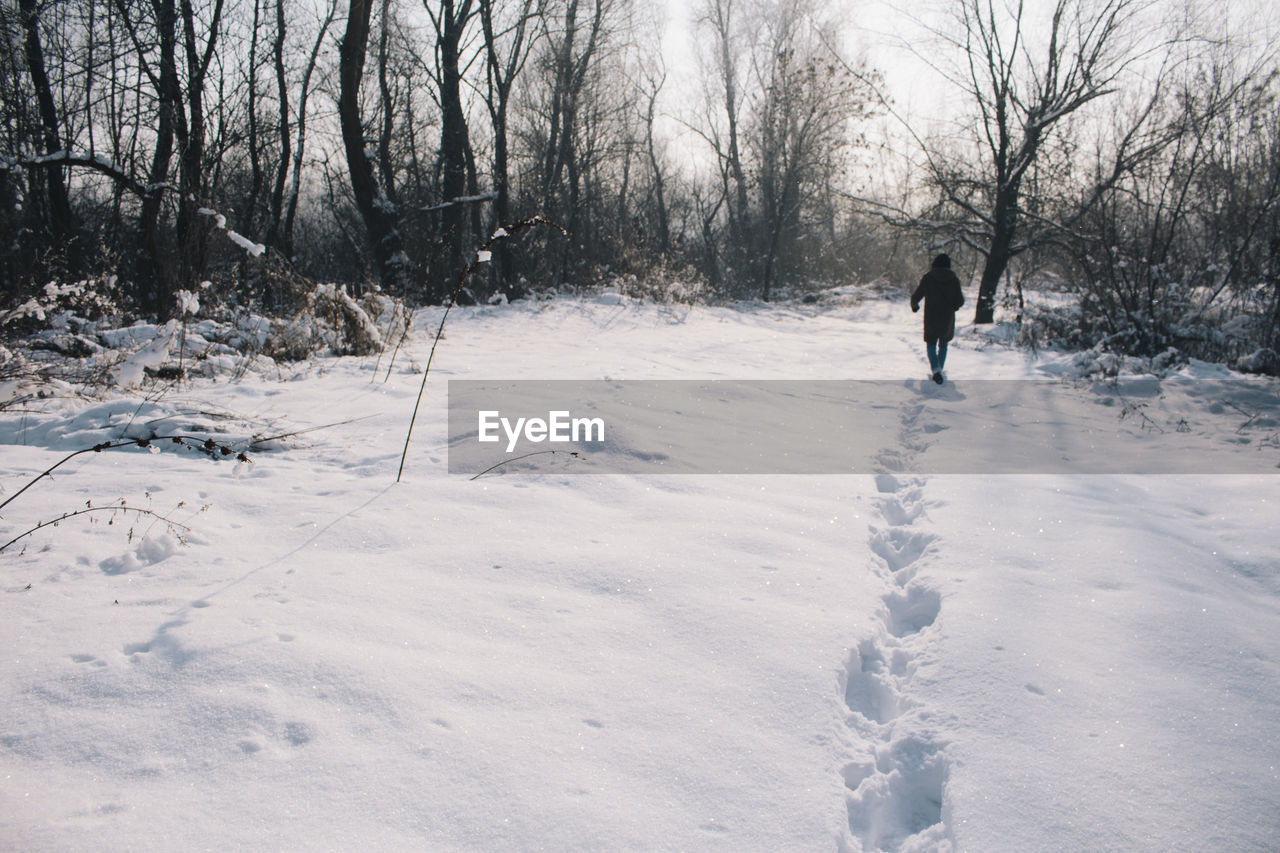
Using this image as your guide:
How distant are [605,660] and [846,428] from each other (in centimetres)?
377

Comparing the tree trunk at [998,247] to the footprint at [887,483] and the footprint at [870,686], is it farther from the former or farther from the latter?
the footprint at [870,686]

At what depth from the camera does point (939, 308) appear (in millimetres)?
8062

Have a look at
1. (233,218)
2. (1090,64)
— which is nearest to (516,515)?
(1090,64)

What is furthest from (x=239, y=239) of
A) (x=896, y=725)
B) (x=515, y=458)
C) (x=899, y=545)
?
(x=896, y=725)

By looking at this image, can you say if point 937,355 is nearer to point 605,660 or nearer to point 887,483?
point 887,483

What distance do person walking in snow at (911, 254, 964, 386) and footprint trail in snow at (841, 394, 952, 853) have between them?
18.5 ft

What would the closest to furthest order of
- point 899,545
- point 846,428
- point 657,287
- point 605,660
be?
Result: point 605,660
point 899,545
point 846,428
point 657,287

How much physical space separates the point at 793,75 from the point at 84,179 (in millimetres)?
18292

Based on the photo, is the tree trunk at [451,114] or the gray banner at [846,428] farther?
the tree trunk at [451,114]

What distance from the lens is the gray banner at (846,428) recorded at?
12.9 ft

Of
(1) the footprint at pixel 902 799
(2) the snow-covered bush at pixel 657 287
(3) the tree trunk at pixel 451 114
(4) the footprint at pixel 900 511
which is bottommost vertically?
(1) the footprint at pixel 902 799

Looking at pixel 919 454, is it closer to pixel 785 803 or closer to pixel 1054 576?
pixel 1054 576

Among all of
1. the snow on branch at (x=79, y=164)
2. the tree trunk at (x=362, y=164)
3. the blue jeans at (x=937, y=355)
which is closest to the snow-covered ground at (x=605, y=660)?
the snow on branch at (x=79, y=164)

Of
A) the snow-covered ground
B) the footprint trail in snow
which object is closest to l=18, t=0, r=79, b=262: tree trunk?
the snow-covered ground
